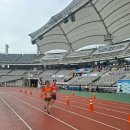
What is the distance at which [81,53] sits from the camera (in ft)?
247

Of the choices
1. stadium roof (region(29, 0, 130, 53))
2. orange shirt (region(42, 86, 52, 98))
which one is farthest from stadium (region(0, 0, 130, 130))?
orange shirt (region(42, 86, 52, 98))

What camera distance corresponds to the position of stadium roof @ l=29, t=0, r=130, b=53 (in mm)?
53312

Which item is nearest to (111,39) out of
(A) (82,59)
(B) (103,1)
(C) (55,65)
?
(A) (82,59)

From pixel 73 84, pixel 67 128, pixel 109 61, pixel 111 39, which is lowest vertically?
pixel 67 128

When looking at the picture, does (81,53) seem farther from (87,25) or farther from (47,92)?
(47,92)

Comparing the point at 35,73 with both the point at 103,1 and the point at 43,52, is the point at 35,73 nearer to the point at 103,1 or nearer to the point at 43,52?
the point at 43,52

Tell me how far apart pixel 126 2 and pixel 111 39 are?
598 inches

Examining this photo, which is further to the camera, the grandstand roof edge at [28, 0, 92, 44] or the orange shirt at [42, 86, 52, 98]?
the grandstand roof edge at [28, 0, 92, 44]

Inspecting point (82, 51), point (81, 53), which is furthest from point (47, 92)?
point (82, 51)

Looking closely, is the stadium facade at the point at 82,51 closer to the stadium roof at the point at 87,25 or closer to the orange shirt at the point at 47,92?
the stadium roof at the point at 87,25

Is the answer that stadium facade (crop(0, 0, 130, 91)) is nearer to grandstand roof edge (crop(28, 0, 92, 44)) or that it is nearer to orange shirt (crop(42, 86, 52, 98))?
grandstand roof edge (crop(28, 0, 92, 44))

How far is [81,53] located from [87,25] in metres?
11.8

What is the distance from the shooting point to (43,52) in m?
88.6

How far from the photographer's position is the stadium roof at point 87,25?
53312 mm
